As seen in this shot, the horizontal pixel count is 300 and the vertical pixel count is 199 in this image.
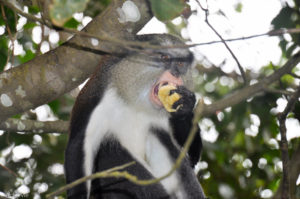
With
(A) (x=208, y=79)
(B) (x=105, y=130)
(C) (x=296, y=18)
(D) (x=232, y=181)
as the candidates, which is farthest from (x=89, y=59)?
(D) (x=232, y=181)

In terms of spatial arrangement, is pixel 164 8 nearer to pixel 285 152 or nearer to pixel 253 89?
pixel 285 152

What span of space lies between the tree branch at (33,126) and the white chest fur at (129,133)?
49 centimetres

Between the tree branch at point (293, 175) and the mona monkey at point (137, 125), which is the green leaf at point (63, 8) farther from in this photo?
the tree branch at point (293, 175)

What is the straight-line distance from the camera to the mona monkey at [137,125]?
119 inches

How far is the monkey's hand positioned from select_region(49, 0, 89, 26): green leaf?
149cm

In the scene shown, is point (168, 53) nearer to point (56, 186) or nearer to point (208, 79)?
point (208, 79)

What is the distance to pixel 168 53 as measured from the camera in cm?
347

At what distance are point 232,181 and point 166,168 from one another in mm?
1184

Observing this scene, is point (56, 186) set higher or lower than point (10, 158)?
lower

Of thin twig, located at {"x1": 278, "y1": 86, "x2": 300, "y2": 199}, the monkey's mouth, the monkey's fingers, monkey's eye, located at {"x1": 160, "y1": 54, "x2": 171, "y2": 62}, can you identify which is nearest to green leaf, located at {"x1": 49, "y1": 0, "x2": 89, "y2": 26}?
thin twig, located at {"x1": 278, "y1": 86, "x2": 300, "y2": 199}

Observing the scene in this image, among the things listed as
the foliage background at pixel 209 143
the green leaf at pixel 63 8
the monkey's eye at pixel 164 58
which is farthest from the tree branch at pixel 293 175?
the green leaf at pixel 63 8

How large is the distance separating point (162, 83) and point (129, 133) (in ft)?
1.72

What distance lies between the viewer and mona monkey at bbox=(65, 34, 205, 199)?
302 cm

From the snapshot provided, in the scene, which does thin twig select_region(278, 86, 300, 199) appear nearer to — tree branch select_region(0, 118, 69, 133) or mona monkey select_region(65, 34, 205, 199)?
mona monkey select_region(65, 34, 205, 199)
